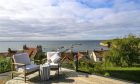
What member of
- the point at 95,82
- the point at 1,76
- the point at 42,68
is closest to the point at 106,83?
the point at 95,82

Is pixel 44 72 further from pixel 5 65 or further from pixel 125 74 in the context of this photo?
pixel 125 74

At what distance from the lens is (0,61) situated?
33.8 ft

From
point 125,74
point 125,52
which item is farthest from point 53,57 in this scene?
point 125,52

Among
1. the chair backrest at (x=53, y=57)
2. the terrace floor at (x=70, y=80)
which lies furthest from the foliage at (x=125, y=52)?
the terrace floor at (x=70, y=80)

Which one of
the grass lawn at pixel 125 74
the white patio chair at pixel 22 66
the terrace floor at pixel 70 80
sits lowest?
the grass lawn at pixel 125 74

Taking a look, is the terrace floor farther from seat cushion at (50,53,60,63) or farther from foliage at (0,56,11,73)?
foliage at (0,56,11,73)

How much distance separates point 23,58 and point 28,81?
99 centimetres

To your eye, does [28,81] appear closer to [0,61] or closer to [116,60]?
[0,61]

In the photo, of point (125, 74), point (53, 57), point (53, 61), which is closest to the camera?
point (53, 61)

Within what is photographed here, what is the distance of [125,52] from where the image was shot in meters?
13.7

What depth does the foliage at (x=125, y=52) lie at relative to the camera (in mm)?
13750

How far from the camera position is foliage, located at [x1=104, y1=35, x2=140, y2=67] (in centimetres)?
1375

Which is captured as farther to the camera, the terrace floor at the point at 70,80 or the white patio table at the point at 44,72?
the white patio table at the point at 44,72

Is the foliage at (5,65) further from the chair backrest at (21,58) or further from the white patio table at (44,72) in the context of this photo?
the white patio table at (44,72)
